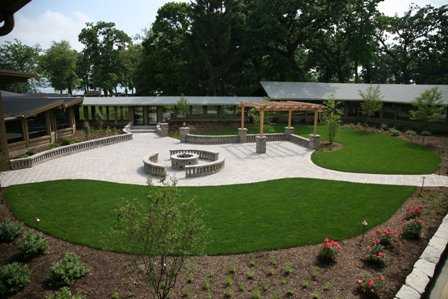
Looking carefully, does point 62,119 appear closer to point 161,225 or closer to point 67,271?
point 67,271

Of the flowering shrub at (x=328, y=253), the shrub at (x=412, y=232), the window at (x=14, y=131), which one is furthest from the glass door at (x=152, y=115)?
the shrub at (x=412, y=232)

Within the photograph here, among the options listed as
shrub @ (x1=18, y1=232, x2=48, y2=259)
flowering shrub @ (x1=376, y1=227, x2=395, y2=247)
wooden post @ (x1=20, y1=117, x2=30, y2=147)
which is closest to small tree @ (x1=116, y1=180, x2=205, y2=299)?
shrub @ (x1=18, y1=232, x2=48, y2=259)

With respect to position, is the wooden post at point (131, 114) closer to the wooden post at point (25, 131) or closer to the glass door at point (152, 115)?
the glass door at point (152, 115)

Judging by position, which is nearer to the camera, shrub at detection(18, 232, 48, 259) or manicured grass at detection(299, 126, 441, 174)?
shrub at detection(18, 232, 48, 259)

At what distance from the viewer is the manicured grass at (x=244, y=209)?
31.8 ft

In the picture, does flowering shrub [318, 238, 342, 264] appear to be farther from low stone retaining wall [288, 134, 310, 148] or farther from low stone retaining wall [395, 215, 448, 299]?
low stone retaining wall [288, 134, 310, 148]

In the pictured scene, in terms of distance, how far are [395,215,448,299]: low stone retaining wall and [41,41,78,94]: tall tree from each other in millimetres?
64019

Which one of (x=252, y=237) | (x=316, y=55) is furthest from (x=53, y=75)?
(x=252, y=237)

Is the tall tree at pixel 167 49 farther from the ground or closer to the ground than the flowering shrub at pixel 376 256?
farther from the ground

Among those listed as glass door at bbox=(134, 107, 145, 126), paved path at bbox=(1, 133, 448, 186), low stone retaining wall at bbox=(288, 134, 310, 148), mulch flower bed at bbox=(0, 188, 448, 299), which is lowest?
mulch flower bed at bbox=(0, 188, 448, 299)

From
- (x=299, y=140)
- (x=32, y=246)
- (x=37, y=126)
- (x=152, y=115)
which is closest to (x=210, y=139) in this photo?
(x=299, y=140)

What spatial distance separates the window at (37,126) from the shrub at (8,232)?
51.2 feet

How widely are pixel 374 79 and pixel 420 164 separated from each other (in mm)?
49766

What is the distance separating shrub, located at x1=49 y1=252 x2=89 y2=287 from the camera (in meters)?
7.41
